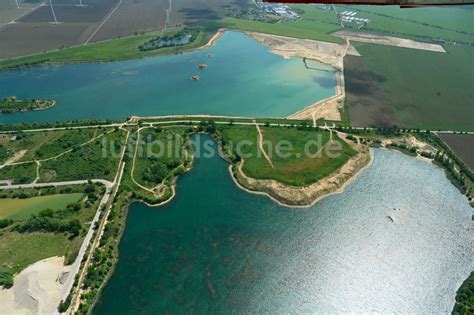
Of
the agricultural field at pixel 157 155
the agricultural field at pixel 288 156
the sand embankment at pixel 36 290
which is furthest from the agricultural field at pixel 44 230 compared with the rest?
the agricultural field at pixel 288 156

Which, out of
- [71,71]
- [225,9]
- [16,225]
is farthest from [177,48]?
[16,225]

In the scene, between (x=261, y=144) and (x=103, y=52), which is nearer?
(x=261, y=144)

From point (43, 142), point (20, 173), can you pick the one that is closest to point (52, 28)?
point (43, 142)

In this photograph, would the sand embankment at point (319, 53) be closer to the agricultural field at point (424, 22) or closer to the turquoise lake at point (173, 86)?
the turquoise lake at point (173, 86)

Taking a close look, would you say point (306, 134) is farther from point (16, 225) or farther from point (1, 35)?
point (1, 35)

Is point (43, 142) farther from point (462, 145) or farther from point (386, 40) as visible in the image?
point (386, 40)

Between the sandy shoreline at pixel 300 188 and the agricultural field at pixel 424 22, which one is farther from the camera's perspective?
the agricultural field at pixel 424 22
